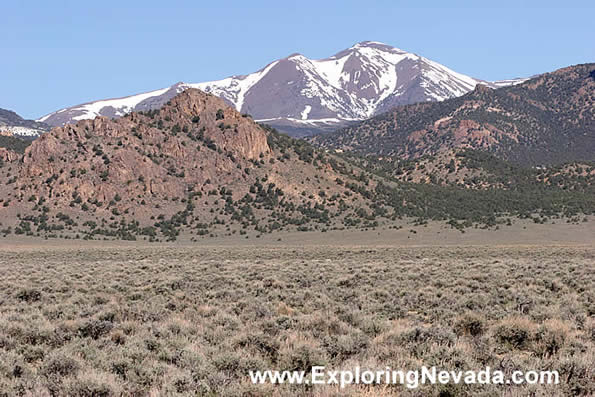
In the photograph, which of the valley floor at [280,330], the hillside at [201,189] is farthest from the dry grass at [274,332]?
the hillside at [201,189]

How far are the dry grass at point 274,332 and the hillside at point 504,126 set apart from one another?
128 m

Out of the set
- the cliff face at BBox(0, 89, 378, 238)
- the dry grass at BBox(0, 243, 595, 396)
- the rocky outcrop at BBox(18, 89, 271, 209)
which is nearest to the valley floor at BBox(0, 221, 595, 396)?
the dry grass at BBox(0, 243, 595, 396)

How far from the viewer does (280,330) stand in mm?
10070

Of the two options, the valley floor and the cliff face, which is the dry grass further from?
the cliff face

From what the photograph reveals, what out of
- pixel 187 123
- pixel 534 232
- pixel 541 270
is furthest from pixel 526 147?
pixel 541 270

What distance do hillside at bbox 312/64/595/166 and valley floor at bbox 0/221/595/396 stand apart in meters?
127

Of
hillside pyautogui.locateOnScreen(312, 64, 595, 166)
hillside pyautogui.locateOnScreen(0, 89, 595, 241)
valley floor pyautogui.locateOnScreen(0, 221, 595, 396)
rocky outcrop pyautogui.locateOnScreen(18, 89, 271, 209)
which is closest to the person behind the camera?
valley floor pyautogui.locateOnScreen(0, 221, 595, 396)

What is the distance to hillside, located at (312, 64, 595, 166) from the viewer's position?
146500 millimetres

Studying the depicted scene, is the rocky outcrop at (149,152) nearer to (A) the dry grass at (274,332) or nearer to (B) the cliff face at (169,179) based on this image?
(B) the cliff face at (169,179)

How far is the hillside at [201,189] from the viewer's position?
67.6m

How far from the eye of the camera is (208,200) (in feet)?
244

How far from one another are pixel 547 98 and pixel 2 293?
614 ft

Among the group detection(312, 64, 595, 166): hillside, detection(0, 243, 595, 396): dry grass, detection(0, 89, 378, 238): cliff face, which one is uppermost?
detection(312, 64, 595, 166): hillside

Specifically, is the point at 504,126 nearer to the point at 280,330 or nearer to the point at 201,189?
the point at 201,189
